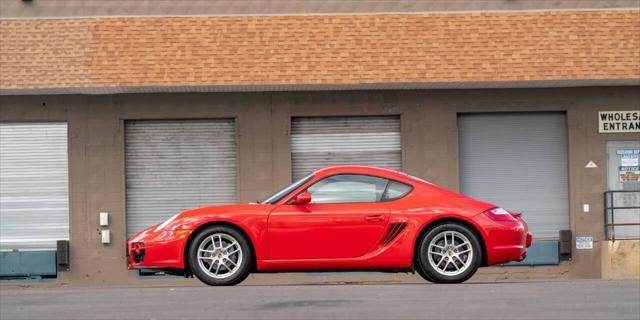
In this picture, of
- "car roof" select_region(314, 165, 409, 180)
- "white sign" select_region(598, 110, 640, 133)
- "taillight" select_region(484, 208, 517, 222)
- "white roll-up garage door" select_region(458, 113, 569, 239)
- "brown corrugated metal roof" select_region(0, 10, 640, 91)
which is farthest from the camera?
"white sign" select_region(598, 110, 640, 133)

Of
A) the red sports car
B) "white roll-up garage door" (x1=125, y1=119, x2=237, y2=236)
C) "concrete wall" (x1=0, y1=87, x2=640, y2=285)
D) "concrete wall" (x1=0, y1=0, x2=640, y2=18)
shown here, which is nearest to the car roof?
the red sports car

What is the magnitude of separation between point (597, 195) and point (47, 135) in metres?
14.6

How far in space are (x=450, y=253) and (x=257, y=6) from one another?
816 inches

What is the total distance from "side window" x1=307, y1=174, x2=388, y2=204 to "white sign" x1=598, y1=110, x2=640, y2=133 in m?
24.2

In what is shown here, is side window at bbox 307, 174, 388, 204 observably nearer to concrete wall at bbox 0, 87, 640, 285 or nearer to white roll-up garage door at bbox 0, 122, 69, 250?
concrete wall at bbox 0, 87, 640, 285

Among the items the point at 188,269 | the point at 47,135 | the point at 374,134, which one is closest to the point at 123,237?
the point at 47,135

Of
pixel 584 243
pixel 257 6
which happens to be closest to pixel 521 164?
pixel 584 243

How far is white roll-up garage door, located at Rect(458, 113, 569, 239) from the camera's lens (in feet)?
99.4

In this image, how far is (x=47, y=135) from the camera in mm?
30234

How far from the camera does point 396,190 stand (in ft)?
24.3

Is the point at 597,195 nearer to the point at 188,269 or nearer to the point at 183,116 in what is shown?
the point at 183,116

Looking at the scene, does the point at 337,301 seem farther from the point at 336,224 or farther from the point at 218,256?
the point at 336,224

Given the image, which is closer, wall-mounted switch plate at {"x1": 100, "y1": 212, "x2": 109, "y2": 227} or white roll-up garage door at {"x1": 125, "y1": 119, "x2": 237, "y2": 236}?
wall-mounted switch plate at {"x1": 100, "y1": 212, "x2": 109, "y2": 227}

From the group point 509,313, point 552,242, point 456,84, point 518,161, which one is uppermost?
point 456,84
